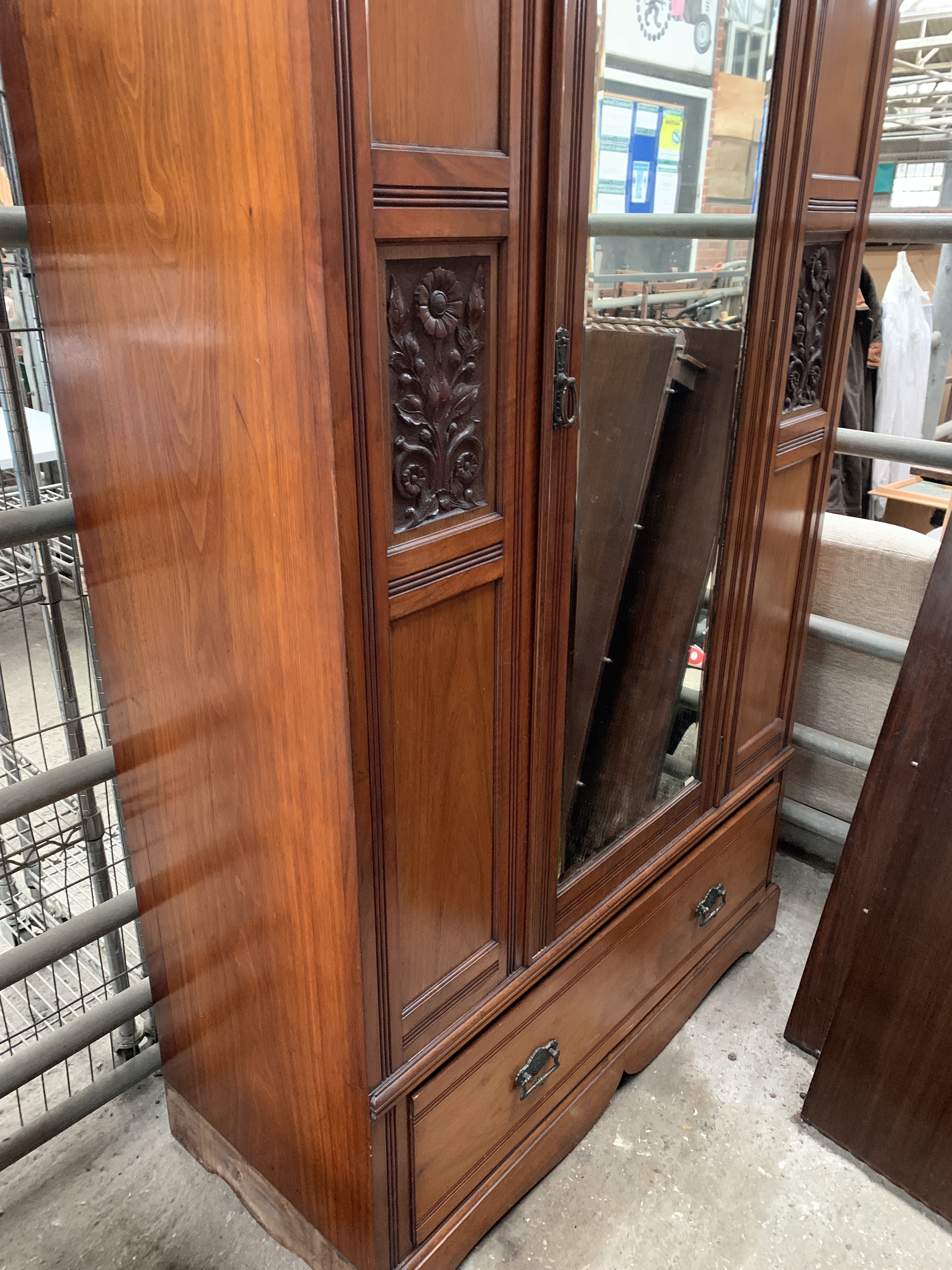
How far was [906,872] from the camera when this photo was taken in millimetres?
1476

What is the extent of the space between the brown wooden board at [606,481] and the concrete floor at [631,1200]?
680 mm

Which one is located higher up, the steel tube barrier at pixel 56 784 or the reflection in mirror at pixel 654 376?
the reflection in mirror at pixel 654 376

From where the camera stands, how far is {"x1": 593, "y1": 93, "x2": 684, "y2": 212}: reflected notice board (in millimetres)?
1049

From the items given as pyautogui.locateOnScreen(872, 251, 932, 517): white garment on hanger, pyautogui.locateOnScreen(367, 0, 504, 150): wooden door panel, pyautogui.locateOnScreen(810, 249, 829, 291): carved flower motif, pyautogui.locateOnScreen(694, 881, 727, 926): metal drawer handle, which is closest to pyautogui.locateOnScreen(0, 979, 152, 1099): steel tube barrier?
pyautogui.locateOnScreen(694, 881, 727, 926): metal drawer handle

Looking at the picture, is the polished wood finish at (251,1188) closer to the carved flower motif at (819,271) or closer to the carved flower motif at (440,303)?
the carved flower motif at (440,303)

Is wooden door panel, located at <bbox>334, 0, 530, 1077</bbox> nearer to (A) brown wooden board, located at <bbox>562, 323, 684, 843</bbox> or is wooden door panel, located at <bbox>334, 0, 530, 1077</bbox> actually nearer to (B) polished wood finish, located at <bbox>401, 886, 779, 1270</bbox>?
(A) brown wooden board, located at <bbox>562, 323, 684, 843</bbox>

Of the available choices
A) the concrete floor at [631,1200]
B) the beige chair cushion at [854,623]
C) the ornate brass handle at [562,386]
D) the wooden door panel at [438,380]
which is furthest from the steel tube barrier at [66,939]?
the beige chair cushion at [854,623]

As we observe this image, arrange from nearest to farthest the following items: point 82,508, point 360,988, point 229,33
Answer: point 229,33, point 360,988, point 82,508

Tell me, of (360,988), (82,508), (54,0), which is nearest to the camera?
(54,0)

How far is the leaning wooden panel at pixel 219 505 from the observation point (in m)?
0.79

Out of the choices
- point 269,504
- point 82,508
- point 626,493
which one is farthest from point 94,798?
point 626,493

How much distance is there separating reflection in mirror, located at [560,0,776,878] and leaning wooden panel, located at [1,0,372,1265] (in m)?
0.40

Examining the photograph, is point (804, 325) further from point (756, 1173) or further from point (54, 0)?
point (756, 1173)

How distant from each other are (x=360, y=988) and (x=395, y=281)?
29.0 inches
